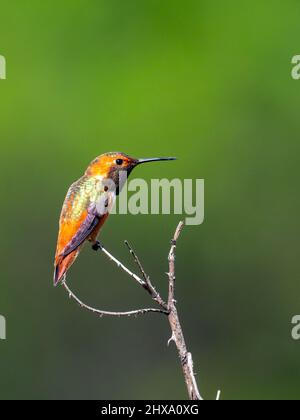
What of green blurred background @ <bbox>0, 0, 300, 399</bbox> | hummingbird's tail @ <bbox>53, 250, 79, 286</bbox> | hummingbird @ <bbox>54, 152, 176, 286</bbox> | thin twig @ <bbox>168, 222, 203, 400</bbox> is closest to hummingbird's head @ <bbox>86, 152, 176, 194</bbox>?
hummingbird @ <bbox>54, 152, 176, 286</bbox>

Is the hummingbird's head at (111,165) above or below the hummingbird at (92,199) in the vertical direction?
above

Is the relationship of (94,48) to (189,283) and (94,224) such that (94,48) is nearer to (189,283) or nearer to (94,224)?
(189,283)

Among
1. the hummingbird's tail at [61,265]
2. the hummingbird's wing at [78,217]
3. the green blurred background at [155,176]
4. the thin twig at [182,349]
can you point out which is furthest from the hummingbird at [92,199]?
the green blurred background at [155,176]

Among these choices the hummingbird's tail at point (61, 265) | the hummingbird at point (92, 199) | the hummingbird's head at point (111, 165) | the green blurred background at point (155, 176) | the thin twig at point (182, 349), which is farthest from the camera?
the green blurred background at point (155, 176)

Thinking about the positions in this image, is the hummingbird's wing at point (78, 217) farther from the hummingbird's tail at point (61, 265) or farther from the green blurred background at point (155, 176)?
the green blurred background at point (155, 176)

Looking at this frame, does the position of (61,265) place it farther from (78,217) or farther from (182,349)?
(182,349)

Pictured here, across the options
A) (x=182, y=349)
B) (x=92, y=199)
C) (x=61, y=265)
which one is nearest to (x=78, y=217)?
(x=92, y=199)

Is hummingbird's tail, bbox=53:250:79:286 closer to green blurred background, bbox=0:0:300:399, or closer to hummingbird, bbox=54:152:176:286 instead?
hummingbird, bbox=54:152:176:286
